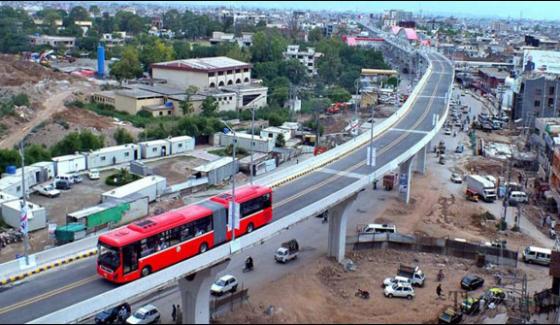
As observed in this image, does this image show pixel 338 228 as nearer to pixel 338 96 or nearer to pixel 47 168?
pixel 47 168

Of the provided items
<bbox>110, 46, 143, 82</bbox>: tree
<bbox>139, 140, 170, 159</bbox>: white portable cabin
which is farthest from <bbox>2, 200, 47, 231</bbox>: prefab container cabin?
<bbox>110, 46, 143, 82</bbox>: tree

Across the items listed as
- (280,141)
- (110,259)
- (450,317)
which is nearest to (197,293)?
(110,259)

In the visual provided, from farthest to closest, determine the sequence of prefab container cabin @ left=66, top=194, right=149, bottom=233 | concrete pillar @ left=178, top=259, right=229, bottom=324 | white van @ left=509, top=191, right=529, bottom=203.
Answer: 1. white van @ left=509, top=191, right=529, bottom=203
2. prefab container cabin @ left=66, top=194, right=149, bottom=233
3. concrete pillar @ left=178, top=259, right=229, bottom=324

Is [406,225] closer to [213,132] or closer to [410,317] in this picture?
[410,317]

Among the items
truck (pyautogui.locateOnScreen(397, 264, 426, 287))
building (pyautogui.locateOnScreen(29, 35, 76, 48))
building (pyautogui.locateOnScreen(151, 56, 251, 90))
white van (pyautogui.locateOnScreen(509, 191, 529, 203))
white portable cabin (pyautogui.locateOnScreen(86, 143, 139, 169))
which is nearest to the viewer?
truck (pyautogui.locateOnScreen(397, 264, 426, 287))

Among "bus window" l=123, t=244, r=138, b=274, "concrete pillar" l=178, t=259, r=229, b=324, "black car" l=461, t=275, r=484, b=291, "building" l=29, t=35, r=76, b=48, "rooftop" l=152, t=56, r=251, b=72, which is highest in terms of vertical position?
"building" l=29, t=35, r=76, b=48

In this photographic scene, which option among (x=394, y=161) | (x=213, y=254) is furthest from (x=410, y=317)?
(x=394, y=161)

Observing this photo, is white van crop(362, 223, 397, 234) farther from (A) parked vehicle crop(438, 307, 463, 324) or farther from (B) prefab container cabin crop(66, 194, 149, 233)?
(B) prefab container cabin crop(66, 194, 149, 233)

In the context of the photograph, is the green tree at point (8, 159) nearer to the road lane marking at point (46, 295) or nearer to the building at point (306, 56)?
the road lane marking at point (46, 295)
